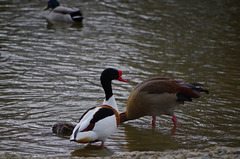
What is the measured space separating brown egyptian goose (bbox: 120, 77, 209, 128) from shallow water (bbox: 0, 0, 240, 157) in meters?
0.30

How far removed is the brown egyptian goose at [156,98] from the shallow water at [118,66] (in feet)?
0.97

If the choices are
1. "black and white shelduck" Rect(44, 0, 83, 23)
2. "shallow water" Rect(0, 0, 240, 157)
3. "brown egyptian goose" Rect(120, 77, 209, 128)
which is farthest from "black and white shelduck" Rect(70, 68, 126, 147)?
"black and white shelduck" Rect(44, 0, 83, 23)

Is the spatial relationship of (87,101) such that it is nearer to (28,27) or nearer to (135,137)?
(135,137)

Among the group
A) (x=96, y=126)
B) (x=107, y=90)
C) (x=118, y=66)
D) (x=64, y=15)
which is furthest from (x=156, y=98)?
(x=64, y=15)

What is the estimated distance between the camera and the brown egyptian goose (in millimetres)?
7793

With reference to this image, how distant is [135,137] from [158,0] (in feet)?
37.8

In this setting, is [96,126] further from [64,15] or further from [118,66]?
[64,15]

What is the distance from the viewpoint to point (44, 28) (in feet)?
48.3

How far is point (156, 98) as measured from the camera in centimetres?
782

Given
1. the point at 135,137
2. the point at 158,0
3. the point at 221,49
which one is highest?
the point at 158,0

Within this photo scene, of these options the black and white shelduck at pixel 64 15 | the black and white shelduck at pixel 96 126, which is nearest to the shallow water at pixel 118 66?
the black and white shelduck at pixel 96 126

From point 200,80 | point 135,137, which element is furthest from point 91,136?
point 200,80

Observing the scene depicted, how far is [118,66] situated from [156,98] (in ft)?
10.8

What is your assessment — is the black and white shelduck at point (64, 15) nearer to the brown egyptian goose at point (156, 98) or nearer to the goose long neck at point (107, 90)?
the brown egyptian goose at point (156, 98)
